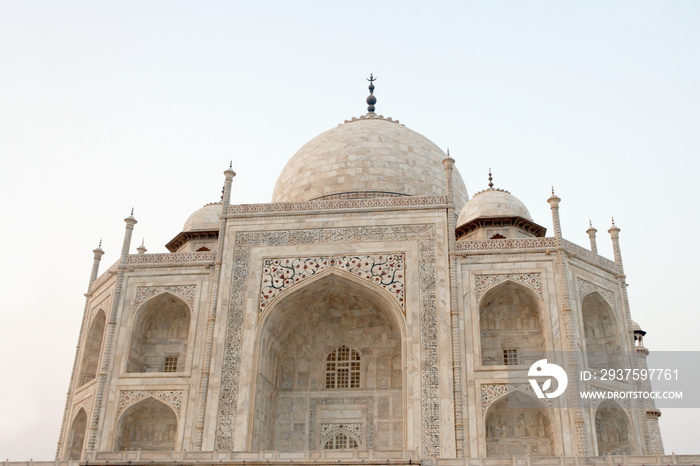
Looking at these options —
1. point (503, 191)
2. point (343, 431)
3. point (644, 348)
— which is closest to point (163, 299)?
point (343, 431)

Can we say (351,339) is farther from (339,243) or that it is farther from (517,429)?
(517,429)

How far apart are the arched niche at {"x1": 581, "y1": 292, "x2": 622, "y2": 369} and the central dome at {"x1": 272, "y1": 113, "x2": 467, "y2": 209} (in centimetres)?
626

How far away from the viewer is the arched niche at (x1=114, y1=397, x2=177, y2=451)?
18.1 meters

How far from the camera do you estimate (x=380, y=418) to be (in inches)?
734

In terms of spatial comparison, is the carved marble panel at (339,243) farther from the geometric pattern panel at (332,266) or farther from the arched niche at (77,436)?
the arched niche at (77,436)

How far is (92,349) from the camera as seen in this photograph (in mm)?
20312

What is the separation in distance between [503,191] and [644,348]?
27.1 feet

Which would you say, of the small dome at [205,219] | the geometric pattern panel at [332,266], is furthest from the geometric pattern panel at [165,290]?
the small dome at [205,219]

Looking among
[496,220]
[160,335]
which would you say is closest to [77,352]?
[160,335]

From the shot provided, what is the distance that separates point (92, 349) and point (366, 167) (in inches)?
399

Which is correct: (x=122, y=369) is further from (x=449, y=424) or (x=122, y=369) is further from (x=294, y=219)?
(x=449, y=424)

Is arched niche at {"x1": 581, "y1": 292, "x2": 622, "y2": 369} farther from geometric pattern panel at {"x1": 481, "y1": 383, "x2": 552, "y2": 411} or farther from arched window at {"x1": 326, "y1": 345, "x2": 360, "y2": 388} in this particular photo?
arched window at {"x1": 326, "y1": 345, "x2": 360, "y2": 388}

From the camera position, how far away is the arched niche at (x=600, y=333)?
18.3m

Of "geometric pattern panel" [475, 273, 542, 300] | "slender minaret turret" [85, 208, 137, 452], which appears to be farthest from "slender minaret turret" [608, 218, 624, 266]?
"slender minaret turret" [85, 208, 137, 452]
